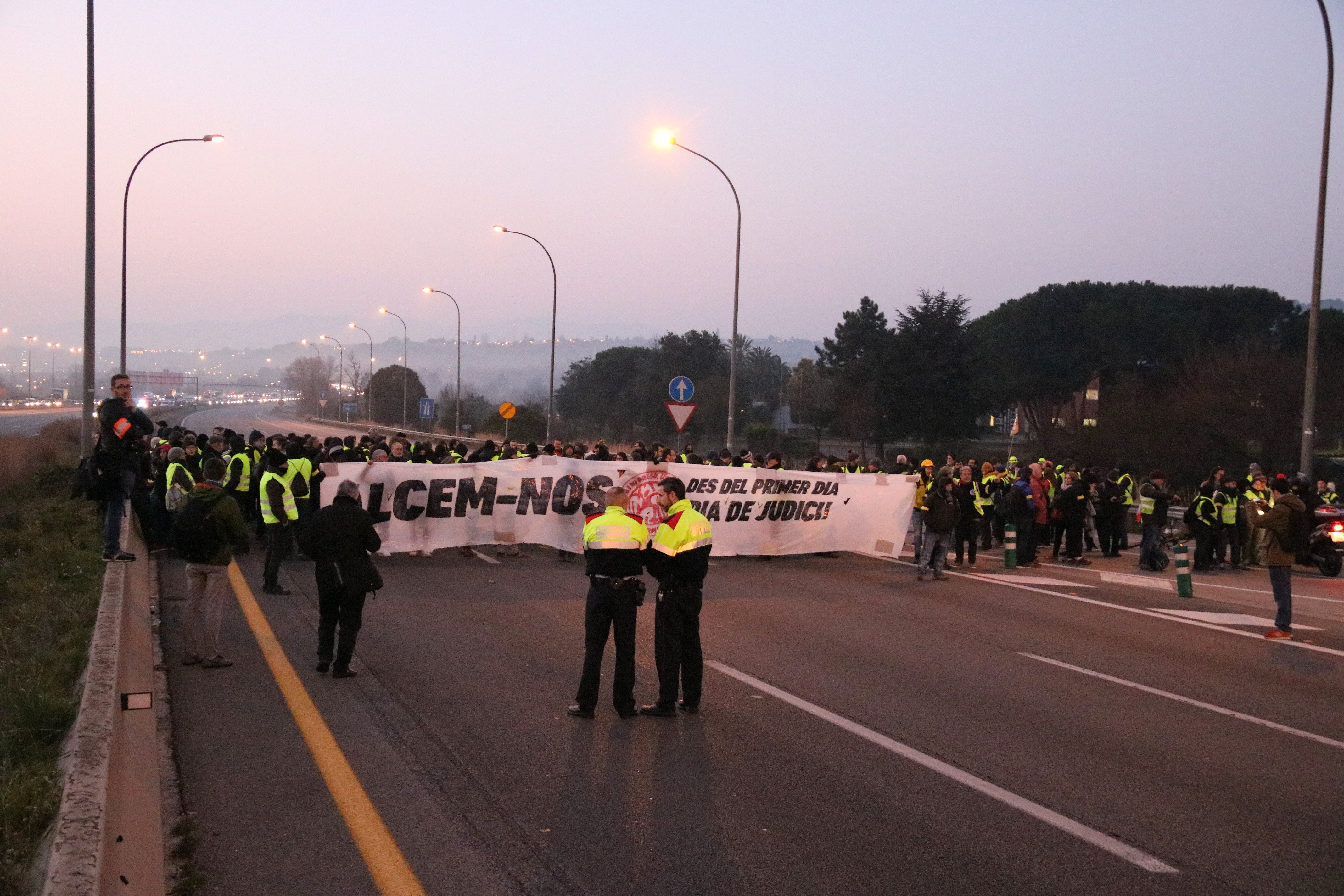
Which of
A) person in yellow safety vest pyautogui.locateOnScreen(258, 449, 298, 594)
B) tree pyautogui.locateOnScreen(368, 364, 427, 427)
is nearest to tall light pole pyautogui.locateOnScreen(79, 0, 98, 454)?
person in yellow safety vest pyautogui.locateOnScreen(258, 449, 298, 594)

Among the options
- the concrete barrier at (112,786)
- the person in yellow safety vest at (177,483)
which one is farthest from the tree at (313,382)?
the concrete barrier at (112,786)

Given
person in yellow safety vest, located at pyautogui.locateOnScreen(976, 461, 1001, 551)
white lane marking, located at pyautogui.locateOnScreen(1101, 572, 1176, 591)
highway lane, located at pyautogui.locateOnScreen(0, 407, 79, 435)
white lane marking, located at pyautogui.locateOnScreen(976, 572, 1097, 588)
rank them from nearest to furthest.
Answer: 1. white lane marking, located at pyautogui.locateOnScreen(976, 572, 1097, 588)
2. white lane marking, located at pyautogui.locateOnScreen(1101, 572, 1176, 591)
3. person in yellow safety vest, located at pyautogui.locateOnScreen(976, 461, 1001, 551)
4. highway lane, located at pyautogui.locateOnScreen(0, 407, 79, 435)

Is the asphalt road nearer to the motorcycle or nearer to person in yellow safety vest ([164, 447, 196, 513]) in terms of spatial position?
person in yellow safety vest ([164, 447, 196, 513])

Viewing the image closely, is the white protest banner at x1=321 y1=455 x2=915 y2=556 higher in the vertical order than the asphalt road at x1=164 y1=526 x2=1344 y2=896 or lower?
higher

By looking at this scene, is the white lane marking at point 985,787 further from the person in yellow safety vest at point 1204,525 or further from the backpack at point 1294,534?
the person in yellow safety vest at point 1204,525

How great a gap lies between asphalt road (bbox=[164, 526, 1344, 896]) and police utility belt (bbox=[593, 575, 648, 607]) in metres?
0.93

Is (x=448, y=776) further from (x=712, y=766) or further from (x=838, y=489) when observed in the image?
(x=838, y=489)

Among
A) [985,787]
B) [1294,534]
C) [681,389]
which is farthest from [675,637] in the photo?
[681,389]

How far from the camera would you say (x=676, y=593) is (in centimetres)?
817

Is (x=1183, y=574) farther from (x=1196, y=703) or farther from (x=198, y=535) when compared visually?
(x=198, y=535)

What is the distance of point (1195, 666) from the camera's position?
34.7ft

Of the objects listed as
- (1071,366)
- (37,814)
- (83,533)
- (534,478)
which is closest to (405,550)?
(534,478)

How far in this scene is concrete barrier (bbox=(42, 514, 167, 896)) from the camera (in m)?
4.45

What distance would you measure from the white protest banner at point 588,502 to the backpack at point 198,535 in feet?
20.1
